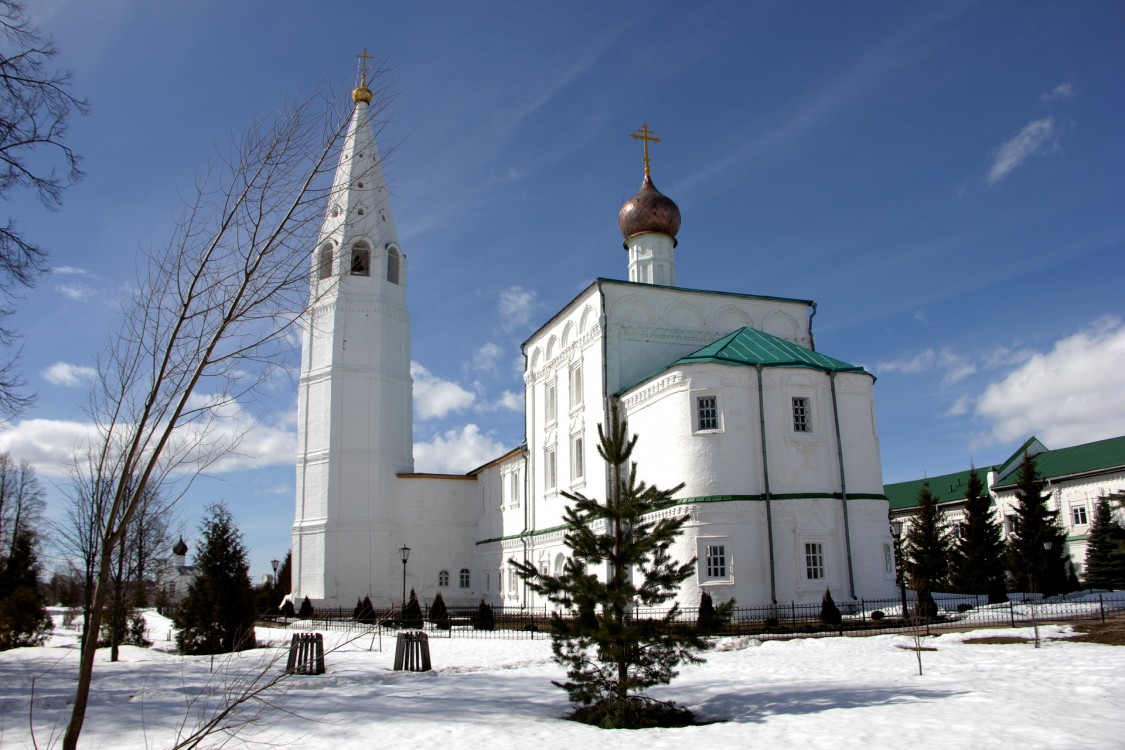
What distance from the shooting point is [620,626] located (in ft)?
35.2

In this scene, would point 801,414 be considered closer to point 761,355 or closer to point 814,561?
point 761,355

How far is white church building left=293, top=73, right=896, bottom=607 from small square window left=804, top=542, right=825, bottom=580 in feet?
0.16

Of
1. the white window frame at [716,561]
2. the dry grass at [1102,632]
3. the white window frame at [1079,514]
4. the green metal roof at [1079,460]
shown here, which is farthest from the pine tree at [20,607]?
the white window frame at [1079,514]

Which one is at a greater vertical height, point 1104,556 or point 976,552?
point 976,552

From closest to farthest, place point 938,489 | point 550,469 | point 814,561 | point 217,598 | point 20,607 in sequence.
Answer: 1. point 217,598
2. point 814,561
3. point 20,607
4. point 550,469
5. point 938,489

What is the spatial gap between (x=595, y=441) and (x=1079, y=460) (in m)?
30.5

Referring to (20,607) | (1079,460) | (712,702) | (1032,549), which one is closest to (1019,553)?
(1032,549)

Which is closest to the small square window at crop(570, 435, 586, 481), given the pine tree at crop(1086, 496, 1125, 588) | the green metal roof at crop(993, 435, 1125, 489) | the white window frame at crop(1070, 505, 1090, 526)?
the pine tree at crop(1086, 496, 1125, 588)

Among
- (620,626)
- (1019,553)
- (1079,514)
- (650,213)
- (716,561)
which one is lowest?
(620,626)

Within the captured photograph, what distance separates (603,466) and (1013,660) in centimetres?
1595

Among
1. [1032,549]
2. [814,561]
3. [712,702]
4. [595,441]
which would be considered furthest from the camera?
[1032,549]

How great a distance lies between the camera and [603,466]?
27.9 m

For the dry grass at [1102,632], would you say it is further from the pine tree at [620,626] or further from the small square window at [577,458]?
the small square window at [577,458]

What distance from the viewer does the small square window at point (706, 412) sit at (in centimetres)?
2423
